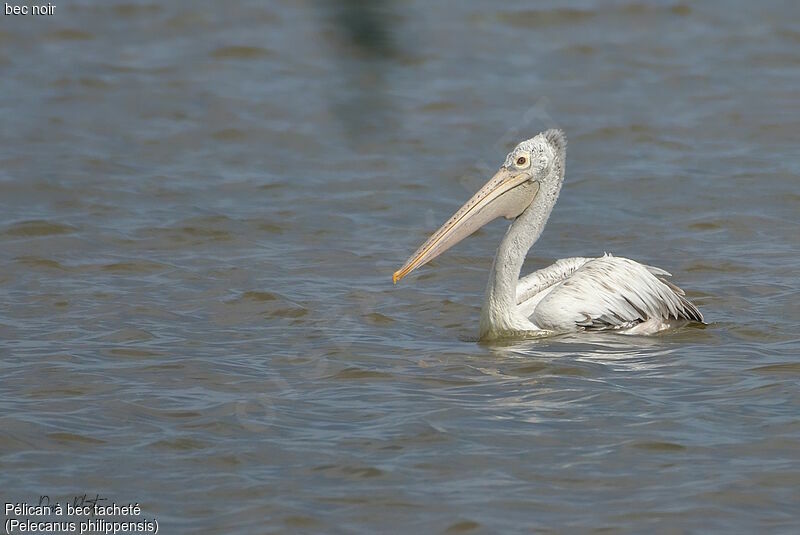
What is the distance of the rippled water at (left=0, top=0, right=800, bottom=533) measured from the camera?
4520 millimetres

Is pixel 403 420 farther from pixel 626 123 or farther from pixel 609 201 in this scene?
pixel 626 123

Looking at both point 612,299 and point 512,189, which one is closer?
point 612,299

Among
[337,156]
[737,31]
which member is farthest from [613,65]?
[337,156]

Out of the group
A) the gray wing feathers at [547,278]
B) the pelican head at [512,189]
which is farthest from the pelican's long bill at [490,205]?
the gray wing feathers at [547,278]

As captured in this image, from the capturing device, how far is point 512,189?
23.0 feet

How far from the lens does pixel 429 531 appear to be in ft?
13.9

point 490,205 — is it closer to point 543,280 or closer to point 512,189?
point 512,189

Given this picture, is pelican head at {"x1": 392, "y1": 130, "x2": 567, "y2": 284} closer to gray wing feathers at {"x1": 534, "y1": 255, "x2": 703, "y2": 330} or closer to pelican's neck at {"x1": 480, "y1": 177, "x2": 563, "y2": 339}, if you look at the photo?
pelican's neck at {"x1": 480, "y1": 177, "x2": 563, "y2": 339}

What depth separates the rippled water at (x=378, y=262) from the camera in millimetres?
4520

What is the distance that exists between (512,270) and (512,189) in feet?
1.60

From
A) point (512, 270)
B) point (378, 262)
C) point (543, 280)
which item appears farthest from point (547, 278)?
point (378, 262)

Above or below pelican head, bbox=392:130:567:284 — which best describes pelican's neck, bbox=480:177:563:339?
below

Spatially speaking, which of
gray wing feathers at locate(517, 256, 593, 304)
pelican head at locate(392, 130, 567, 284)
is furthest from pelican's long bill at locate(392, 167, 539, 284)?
gray wing feathers at locate(517, 256, 593, 304)

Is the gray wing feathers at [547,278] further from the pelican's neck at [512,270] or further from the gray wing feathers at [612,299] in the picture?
the gray wing feathers at [612,299]
